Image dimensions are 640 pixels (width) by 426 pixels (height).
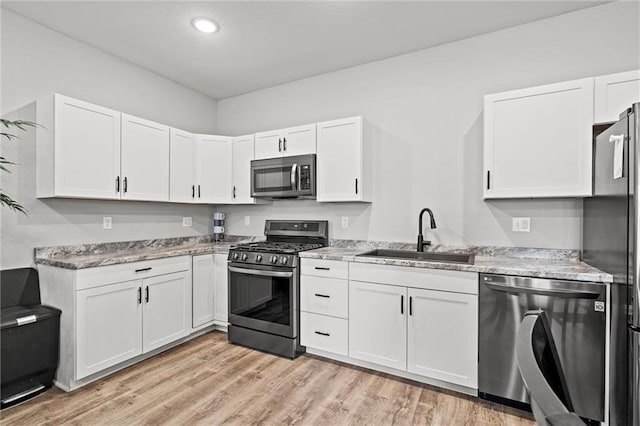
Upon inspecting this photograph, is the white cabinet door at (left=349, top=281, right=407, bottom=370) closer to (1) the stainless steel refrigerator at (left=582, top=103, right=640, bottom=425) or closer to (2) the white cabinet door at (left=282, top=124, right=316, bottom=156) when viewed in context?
(1) the stainless steel refrigerator at (left=582, top=103, right=640, bottom=425)

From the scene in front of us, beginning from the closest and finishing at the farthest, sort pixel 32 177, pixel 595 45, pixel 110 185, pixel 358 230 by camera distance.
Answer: pixel 595 45, pixel 32 177, pixel 110 185, pixel 358 230

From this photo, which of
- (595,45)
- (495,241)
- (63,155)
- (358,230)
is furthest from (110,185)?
(595,45)

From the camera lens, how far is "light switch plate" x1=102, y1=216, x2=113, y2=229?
10.2 feet

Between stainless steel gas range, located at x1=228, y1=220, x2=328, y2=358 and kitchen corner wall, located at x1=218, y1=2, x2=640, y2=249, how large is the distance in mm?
758

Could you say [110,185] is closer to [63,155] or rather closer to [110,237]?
[63,155]

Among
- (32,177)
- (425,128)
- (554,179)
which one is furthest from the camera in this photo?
(425,128)

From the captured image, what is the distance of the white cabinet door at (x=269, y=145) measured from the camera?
11.5 ft

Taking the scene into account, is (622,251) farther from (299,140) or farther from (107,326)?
(107,326)

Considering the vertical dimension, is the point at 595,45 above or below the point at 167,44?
below

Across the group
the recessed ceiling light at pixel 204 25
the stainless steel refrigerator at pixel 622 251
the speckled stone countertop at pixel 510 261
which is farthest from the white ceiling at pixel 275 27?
the speckled stone countertop at pixel 510 261

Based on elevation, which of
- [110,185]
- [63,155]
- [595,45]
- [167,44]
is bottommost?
[110,185]

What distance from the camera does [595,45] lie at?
243 cm

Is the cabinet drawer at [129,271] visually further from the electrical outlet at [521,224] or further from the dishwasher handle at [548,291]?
the electrical outlet at [521,224]

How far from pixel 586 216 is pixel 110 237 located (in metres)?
3.98
